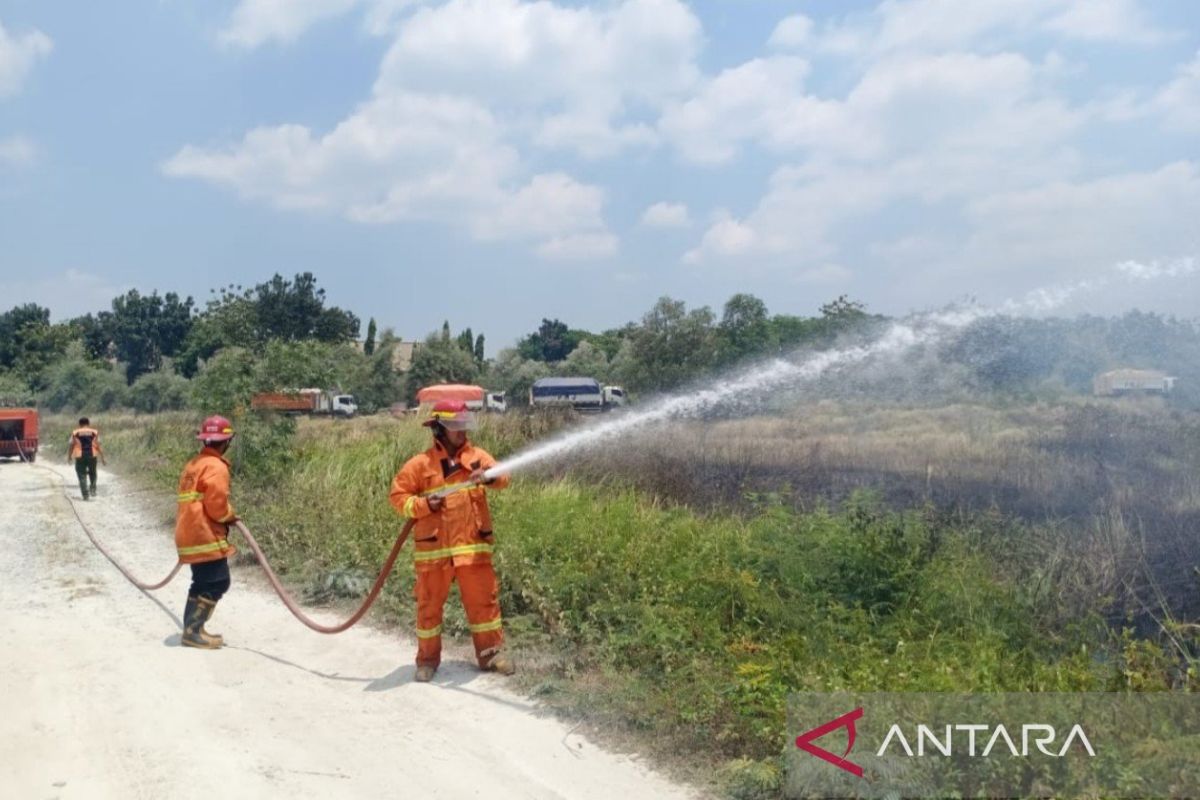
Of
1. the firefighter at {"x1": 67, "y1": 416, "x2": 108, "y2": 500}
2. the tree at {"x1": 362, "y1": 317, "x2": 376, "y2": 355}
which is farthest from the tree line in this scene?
the tree at {"x1": 362, "y1": 317, "x2": 376, "y2": 355}

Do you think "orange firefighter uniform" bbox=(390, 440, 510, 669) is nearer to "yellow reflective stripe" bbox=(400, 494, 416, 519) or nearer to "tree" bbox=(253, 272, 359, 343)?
"yellow reflective stripe" bbox=(400, 494, 416, 519)

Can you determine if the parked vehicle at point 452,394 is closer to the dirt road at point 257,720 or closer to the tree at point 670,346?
the dirt road at point 257,720

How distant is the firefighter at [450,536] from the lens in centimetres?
621

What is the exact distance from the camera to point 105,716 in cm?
561

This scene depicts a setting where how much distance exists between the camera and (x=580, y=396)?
2502 centimetres

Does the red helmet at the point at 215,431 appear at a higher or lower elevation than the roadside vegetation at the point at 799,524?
higher

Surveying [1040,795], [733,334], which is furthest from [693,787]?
[733,334]

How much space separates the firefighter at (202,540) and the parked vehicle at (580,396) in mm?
8698

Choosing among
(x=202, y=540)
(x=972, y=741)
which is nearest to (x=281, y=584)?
(x=202, y=540)

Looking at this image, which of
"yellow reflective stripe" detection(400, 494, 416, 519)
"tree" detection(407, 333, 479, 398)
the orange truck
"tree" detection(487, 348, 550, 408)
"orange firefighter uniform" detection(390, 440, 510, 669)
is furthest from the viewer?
"tree" detection(407, 333, 479, 398)

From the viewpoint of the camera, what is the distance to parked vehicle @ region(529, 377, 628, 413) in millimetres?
17203

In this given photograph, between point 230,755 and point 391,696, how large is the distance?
3.89 feet

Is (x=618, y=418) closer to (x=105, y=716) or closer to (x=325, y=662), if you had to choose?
(x=325, y=662)

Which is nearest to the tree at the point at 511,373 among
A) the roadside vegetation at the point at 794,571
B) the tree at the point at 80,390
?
the tree at the point at 80,390
